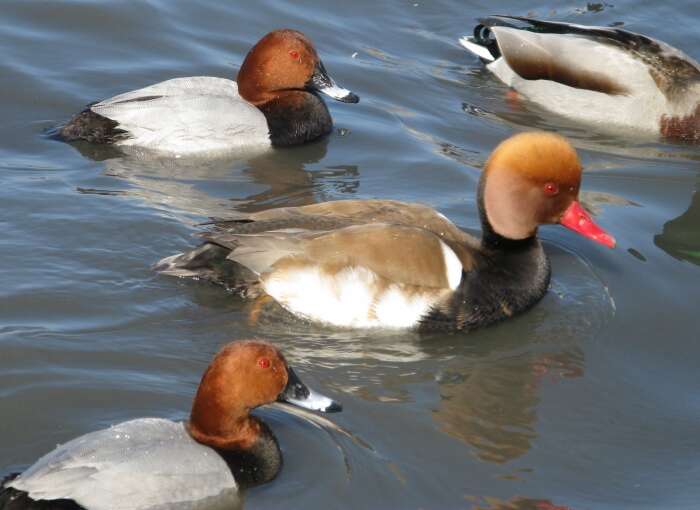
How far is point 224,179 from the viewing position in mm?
8859

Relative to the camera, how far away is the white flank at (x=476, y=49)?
37.3 ft

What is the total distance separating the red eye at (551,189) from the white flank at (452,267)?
639 millimetres

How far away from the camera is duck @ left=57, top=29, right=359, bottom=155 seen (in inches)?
356

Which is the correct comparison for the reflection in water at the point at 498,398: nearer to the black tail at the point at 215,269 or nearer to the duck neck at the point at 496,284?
the duck neck at the point at 496,284

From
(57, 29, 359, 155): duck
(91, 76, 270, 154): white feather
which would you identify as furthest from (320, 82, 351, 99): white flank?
(91, 76, 270, 154): white feather

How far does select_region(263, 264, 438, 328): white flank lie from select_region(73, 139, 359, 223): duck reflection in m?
1.58

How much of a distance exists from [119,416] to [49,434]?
12.6 inches

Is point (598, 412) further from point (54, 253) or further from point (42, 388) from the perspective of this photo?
point (54, 253)

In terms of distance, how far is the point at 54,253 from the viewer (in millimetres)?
7355

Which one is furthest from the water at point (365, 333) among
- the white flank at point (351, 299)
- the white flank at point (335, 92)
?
the white flank at point (335, 92)

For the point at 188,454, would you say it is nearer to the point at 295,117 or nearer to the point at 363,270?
the point at 363,270

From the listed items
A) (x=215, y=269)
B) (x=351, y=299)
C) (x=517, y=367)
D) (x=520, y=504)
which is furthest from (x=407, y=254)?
(x=520, y=504)

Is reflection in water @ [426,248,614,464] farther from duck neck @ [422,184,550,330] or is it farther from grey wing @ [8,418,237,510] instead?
grey wing @ [8,418,237,510]

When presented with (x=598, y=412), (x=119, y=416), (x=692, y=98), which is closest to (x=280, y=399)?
(x=119, y=416)
